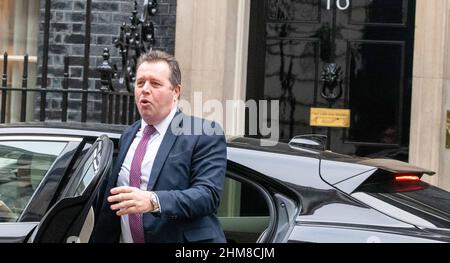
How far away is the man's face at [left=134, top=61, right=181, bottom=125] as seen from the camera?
2971mm

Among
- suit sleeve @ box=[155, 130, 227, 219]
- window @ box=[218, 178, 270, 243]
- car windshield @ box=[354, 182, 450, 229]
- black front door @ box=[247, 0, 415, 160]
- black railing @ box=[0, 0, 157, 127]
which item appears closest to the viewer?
suit sleeve @ box=[155, 130, 227, 219]

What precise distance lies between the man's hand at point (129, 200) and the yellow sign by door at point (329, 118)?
16.6ft

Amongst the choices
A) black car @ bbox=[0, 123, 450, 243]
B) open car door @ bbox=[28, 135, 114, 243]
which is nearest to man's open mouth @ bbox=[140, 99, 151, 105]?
black car @ bbox=[0, 123, 450, 243]

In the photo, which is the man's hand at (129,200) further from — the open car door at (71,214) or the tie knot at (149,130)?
the tie knot at (149,130)

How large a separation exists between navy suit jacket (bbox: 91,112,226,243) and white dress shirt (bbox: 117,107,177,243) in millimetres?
23

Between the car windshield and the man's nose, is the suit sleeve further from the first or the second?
the car windshield

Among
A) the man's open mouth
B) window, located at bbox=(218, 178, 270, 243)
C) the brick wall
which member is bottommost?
window, located at bbox=(218, 178, 270, 243)

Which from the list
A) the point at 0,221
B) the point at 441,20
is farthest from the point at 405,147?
the point at 0,221

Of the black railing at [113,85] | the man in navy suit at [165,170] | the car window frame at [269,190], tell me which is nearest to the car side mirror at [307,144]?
the car window frame at [269,190]

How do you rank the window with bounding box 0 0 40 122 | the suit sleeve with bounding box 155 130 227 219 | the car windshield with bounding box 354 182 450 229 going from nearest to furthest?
the suit sleeve with bounding box 155 130 227 219, the car windshield with bounding box 354 182 450 229, the window with bounding box 0 0 40 122

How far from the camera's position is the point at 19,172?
11.3 feet

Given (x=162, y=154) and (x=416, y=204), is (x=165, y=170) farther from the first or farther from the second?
(x=416, y=204)

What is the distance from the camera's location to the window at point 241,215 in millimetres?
3661
